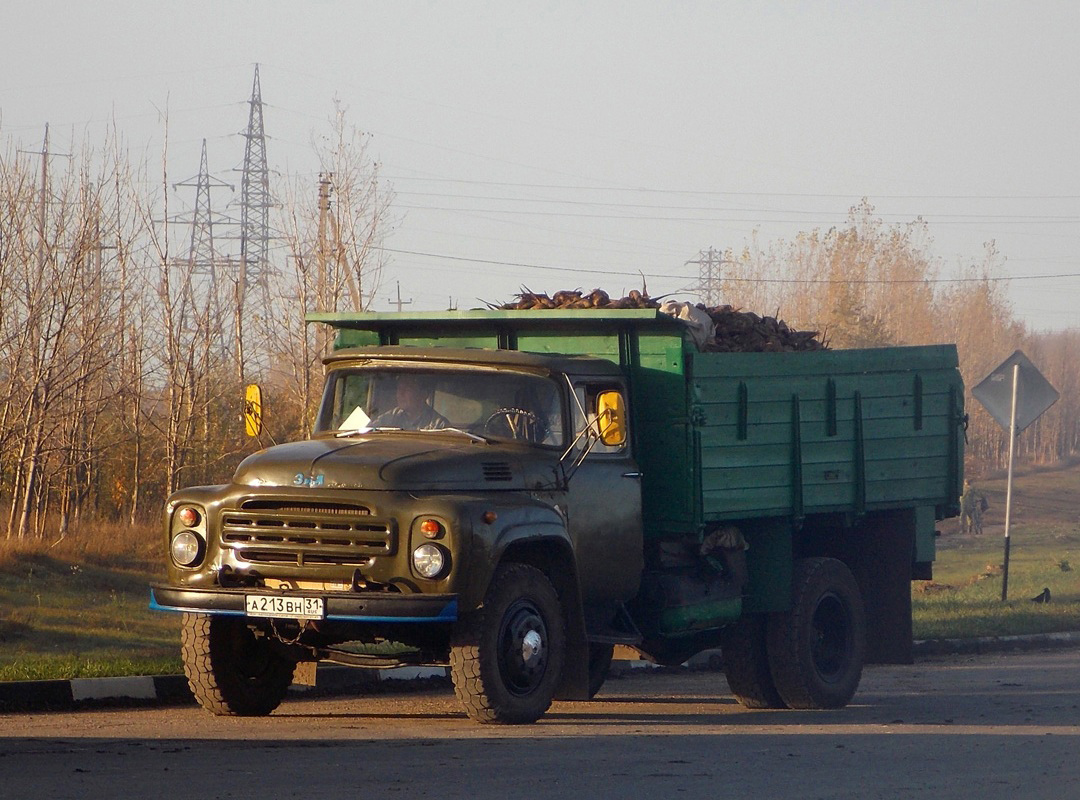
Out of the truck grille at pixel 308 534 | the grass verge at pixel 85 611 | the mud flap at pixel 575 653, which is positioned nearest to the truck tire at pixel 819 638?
the mud flap at pixel 575 653

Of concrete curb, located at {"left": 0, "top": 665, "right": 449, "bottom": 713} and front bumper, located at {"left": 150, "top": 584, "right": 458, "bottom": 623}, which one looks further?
concrete curb, located at {"left": 0, "top": 665, "right": 449, "bottom": 713}

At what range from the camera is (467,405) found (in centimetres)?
878

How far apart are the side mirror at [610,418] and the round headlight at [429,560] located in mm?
1450

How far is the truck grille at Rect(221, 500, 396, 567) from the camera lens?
771cm

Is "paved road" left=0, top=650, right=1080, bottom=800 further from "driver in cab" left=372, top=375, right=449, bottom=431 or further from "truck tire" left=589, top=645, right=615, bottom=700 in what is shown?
"driver in cab" left=372, top=375, right=449, bottom=431

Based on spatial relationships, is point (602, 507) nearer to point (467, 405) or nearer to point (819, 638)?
point (467, 405)

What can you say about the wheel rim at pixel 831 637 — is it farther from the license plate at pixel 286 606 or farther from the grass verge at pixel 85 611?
the grass verge at pixel 85 611

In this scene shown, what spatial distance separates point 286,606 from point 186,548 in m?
0.83

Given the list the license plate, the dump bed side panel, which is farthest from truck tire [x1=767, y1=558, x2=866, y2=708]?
the license plate

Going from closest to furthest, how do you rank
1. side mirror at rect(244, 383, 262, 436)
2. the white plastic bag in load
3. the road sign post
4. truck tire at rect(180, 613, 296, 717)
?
truck tire at rect(180, 613, 296, 717) < side mirror at rect(244, 383, 262, 436) < the white plastic bag in load < the road sign post

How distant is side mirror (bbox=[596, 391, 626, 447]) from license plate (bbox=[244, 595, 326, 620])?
A: 2.02 metres

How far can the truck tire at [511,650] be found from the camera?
780 centimetres

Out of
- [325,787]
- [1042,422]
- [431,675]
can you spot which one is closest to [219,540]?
[325,787]

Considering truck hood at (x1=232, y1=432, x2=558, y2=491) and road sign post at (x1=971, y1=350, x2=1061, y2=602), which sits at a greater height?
road sign post at (x1=971, y1=350, x2=1061, y2=602)
